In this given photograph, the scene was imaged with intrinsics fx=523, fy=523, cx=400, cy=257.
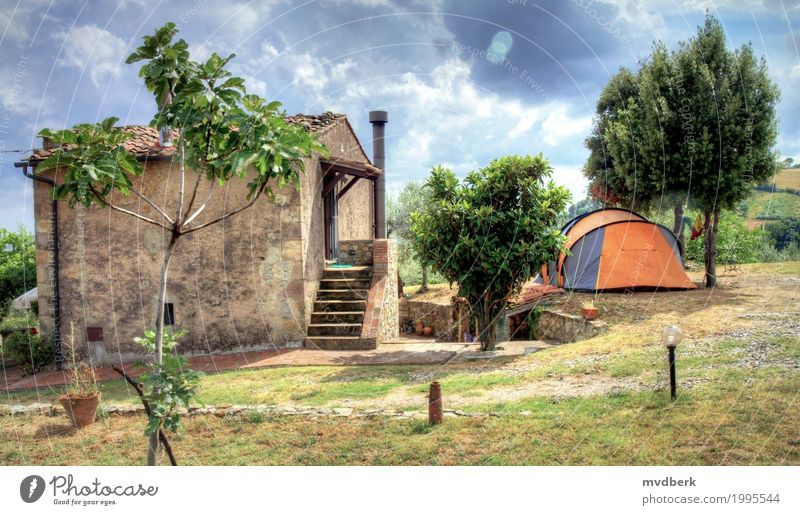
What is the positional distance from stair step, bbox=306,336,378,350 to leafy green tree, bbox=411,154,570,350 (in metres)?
→ 1.96

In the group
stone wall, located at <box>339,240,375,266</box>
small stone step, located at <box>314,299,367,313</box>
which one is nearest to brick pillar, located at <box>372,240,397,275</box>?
stone wall, located at <box>339,240,375,266</box>

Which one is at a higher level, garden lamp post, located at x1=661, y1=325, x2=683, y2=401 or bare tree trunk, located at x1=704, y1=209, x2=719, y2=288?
bare tree trunk, located at x1=704, y1=209, x2=719, y2=288

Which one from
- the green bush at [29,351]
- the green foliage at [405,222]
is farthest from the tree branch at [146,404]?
the green foliage at [405,222]

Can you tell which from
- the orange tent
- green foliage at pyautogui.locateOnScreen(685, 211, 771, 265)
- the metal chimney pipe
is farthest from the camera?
green foliage at pyautogui.locateOnScreen(685, 211, 771, 265)

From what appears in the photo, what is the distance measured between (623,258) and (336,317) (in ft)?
24.6

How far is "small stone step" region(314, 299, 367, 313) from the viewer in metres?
10.9

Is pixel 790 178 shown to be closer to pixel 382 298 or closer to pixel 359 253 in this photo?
pixel 382 298

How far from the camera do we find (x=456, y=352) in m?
9.40

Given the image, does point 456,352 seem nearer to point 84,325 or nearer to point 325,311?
point 325,311

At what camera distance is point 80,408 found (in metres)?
6.05

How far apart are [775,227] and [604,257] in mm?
11515

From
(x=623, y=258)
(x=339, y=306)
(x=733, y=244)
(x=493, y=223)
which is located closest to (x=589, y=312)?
(x=623, y=258)

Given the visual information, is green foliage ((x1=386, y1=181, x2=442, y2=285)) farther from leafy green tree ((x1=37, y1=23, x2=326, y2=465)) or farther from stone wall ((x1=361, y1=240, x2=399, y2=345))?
leafy green tree ((x1=37, y1=23, x2=326, y2=465))

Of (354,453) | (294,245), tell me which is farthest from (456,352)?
(354,453)
